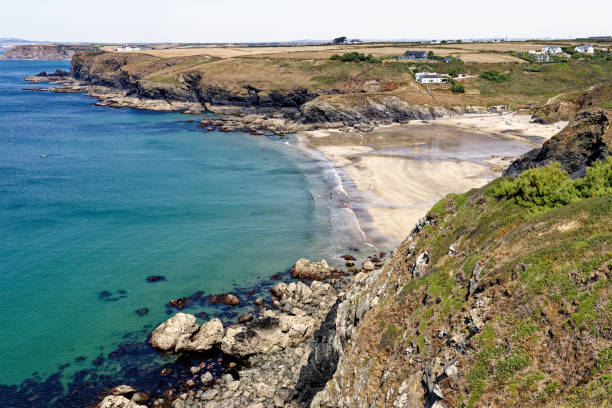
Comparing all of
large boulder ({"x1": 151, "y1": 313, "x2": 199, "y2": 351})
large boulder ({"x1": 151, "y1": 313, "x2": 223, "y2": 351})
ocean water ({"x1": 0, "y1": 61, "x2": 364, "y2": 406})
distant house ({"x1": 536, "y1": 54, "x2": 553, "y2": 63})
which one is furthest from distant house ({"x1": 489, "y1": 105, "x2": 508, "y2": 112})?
large boulder ({"x1": 151, "y1": 313, "x2": 199, "y2": 351})

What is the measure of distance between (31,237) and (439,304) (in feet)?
158

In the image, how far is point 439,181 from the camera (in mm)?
63312

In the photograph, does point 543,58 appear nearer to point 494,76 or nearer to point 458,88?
point 494,76

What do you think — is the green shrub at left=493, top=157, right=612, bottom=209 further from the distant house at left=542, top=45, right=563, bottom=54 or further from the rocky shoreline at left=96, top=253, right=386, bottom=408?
the distant house at left=542, top=45, right=563, bottom=54

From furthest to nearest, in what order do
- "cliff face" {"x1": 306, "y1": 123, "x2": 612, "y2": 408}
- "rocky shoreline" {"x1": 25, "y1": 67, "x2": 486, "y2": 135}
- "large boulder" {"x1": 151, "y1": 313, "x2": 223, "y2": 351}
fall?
"rocky shoreline" {"x1": 25, "y1": 67, "x2": 486, "y2": 135} < "large boulder" {"x1": 151, "y1": 313, "x2": 223, "y2": 351} < "cliff face" {"x1": 306, "y1": 123, "x2": 612, "y2": 408}

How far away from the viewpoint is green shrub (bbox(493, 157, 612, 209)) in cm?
1859

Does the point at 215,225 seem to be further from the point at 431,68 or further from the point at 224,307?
the point at 431,68

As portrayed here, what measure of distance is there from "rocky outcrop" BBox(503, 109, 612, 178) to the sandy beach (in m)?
22.0

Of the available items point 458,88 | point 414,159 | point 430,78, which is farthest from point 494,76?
point 414,159

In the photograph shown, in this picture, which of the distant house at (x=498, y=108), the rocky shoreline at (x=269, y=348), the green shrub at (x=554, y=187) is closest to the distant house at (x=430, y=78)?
the distant house at (x=498, y=108)

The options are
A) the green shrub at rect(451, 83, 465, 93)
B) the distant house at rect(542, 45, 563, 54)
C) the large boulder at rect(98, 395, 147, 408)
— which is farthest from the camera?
the distant house at rect(542, 45, 563, 54)

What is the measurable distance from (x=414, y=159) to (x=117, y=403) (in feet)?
214

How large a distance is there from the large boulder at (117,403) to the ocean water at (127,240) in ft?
7.83

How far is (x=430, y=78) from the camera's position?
13250 centimetres
